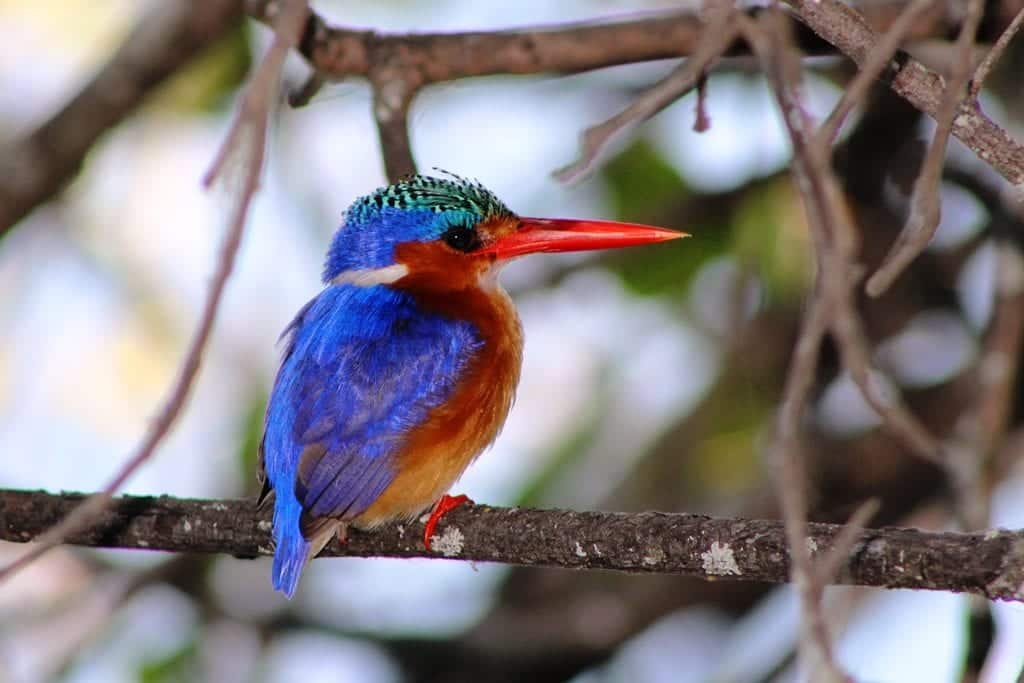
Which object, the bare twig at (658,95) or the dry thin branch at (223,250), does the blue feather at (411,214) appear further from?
the dry thin branch at (223,250)

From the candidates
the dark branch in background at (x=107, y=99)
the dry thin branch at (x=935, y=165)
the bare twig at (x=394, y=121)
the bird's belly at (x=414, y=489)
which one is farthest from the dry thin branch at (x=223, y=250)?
the dark branch in background at (x=107, y=99)

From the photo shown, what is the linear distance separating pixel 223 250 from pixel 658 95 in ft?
2.14

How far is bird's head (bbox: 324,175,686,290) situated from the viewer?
3.49m

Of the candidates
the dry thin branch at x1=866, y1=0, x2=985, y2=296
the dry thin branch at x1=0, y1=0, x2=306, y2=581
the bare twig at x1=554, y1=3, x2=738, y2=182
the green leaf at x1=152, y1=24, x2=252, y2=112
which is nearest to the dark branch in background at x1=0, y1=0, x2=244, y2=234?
the green leaf at x1=152, y1=24, x2=252, y2=112

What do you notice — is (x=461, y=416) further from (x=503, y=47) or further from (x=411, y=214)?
(x=503, y=47)

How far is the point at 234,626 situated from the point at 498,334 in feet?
4.67

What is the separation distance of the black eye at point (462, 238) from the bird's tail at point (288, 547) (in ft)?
2.96

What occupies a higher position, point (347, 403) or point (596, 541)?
point (596, 541)

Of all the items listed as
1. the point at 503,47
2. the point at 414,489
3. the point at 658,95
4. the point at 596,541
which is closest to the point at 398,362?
the point at 414,489

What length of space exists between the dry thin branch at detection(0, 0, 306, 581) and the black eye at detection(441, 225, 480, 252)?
1.84 meters

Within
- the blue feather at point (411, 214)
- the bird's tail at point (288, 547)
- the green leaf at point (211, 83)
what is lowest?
the green leaf at point (211, 83)

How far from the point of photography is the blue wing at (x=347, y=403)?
113 inches

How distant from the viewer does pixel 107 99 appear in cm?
370

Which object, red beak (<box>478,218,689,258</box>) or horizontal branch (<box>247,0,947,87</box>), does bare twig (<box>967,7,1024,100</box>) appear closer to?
red beak (<box>478,218,689,258</box>)
